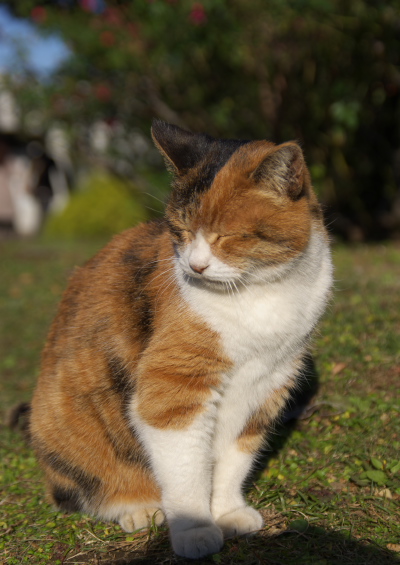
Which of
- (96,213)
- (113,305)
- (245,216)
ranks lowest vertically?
(96,213)

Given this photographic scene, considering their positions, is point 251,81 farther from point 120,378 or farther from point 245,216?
point 120,378

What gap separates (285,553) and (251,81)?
6.80m

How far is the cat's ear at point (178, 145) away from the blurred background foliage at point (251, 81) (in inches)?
153

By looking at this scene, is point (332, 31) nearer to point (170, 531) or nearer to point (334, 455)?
point (334, 455)

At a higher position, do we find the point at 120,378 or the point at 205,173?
the point at 205,173

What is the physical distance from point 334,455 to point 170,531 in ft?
3.30

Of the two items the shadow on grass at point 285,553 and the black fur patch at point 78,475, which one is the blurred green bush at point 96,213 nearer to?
the black fur patch at point 78,475

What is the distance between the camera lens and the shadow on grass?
2.18 m

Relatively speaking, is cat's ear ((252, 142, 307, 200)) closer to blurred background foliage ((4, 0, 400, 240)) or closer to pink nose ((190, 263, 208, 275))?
pink nose ((190, 263, 208, 275))

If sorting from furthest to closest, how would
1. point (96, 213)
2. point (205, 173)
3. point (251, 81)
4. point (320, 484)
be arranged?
point (96, 213) < point (251, 81) < point (320, 484) < point (205, 173)

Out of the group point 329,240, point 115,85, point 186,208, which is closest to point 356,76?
point 115,85

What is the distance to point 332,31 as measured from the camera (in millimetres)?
6699

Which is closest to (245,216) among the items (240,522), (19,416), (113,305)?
(113,305)

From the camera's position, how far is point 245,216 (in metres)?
2.25
